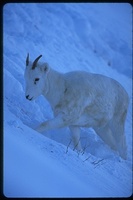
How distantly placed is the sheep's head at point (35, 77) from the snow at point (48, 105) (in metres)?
0.46

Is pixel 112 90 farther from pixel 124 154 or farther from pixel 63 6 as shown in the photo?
pixel 63 6

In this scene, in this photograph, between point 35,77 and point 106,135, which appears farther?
point 106,135

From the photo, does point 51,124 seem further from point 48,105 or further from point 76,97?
point 48,105

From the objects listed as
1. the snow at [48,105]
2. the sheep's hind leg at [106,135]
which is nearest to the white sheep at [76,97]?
the sheep's hind leg at [106,135]

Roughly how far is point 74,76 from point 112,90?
3.23ft

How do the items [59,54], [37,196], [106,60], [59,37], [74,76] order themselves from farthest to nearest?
[106,60]
[59,37]
[59,54]
[74,76]
[37,196]

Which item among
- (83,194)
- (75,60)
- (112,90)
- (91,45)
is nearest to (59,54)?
(75,60)

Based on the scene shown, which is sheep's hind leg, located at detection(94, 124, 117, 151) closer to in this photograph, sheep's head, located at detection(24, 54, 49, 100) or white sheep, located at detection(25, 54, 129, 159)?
white sheep, located at detection(25, 54, 129, 159)

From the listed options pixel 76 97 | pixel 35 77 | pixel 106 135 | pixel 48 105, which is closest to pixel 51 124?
pixel 76 97

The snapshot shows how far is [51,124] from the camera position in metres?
7.05

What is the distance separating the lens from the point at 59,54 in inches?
529

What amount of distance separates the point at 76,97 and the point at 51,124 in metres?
0.67

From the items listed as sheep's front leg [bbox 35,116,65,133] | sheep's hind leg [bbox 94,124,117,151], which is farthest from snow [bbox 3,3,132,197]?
sheep's front leg [bbox 35,116,65,133]

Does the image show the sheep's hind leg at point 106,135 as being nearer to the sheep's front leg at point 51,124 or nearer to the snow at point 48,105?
the snow at point 48,105
